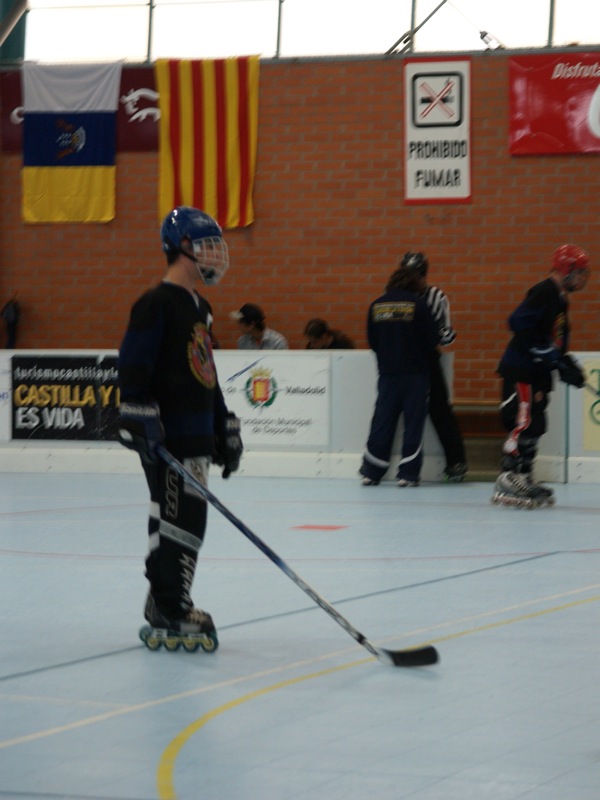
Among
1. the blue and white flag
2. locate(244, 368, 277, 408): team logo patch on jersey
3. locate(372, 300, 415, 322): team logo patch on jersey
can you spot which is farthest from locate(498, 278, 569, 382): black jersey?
the blue and white flag

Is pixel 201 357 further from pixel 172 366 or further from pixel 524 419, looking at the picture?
pixel 524 419

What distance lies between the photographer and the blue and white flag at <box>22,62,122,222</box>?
14859 mm

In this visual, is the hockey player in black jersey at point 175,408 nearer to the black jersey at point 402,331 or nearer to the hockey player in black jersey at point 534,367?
the hockey player in black jersey at point 534,367

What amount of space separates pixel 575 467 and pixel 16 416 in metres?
5.29

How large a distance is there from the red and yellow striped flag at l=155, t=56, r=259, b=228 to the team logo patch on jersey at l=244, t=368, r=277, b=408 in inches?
122

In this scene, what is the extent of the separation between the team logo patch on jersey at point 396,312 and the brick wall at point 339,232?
3311 millimetres

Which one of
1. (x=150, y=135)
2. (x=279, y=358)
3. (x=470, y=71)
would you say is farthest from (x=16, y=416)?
(x=470, y=71)

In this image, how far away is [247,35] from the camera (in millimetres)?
14750

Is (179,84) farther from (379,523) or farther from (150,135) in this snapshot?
(379,523)

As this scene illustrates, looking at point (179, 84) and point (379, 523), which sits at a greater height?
point (179, 84)

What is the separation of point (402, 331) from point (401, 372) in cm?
36

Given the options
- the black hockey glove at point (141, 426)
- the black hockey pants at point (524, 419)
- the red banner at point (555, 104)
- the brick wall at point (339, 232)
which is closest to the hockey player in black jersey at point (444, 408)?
the black hockey pants at point (524, 419)

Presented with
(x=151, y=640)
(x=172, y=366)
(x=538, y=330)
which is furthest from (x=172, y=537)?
(x=538, y=330)

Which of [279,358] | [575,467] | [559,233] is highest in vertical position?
[559,233]
